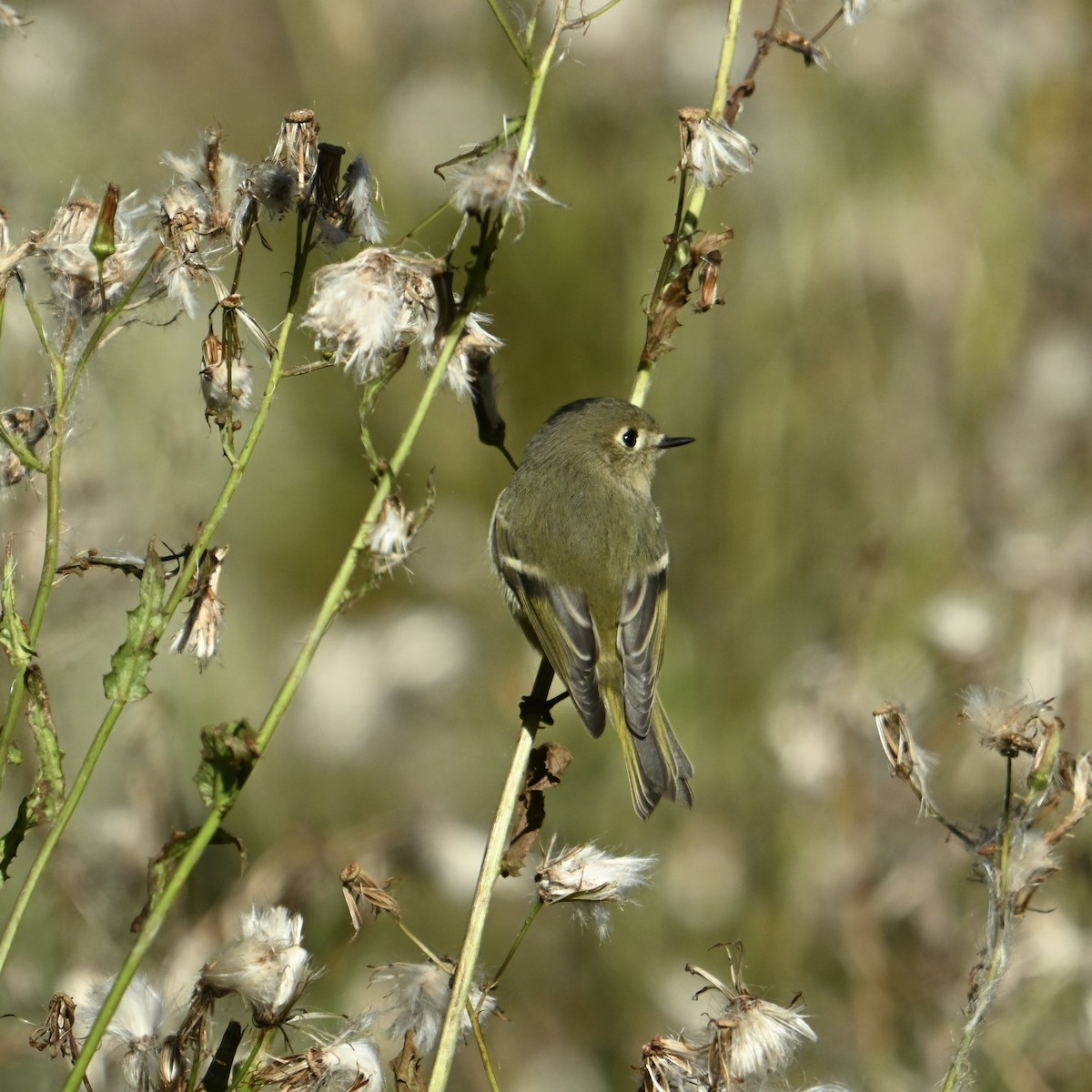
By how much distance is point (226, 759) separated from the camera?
109 centimetres

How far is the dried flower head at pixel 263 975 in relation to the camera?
1231mm

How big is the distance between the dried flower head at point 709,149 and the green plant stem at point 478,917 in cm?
73

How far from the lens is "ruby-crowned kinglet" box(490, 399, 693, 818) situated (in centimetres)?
243

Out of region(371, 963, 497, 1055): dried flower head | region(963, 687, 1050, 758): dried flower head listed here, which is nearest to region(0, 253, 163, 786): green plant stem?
region(371, 963, 497, 1055): dried flower head

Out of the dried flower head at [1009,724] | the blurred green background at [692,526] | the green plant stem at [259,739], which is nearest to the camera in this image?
the green plant stem at [259,739]

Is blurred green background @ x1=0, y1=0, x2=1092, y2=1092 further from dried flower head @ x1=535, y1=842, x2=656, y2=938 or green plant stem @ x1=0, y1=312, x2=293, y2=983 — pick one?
green plant stem @ x1=0, y1=312, x2=293, y2=983

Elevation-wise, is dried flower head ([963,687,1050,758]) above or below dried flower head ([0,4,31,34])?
below

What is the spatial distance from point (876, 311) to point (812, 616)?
1.10 metres

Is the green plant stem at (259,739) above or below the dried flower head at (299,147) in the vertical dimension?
below

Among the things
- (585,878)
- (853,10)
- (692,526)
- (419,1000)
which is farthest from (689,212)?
(692,526)

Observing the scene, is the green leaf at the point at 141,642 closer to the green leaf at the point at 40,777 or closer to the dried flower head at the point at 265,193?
the green leaf at the point at 40,777

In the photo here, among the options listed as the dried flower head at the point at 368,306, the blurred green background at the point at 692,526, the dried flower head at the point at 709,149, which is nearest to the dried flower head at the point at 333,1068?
the dried flower head at the point at 368,306

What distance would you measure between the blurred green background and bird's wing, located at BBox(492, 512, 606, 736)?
0.98 ft

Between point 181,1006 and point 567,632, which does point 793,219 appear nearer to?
point 567,632
